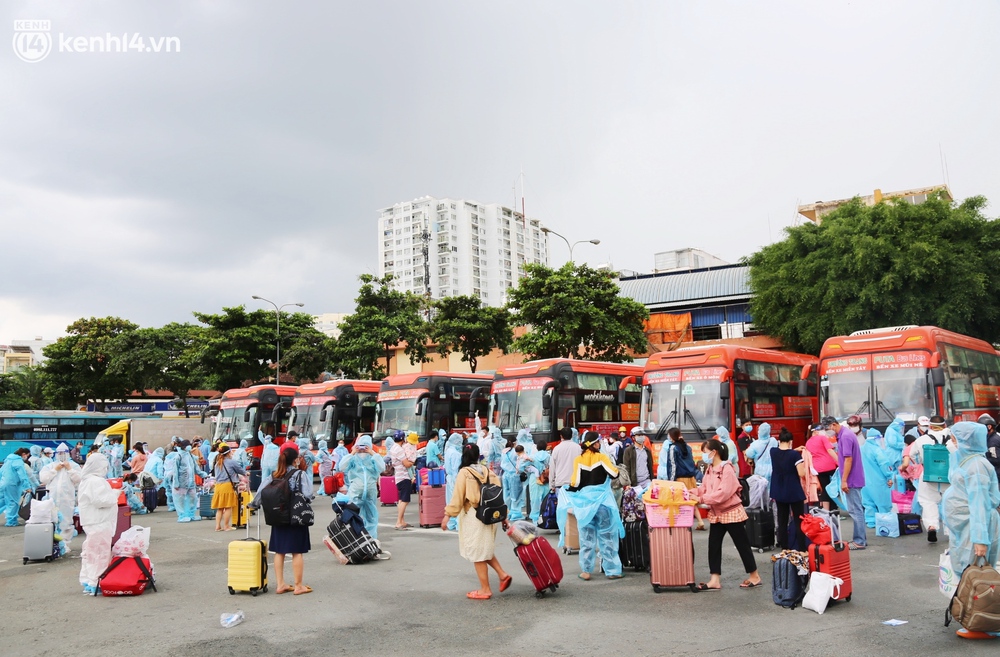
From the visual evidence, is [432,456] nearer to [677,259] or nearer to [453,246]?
[677,259]

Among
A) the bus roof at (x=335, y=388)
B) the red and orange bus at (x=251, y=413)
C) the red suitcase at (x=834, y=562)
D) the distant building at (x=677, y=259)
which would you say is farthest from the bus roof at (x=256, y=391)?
the distant building at (x=677, y=259)

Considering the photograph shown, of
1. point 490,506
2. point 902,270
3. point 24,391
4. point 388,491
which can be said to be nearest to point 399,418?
point 388,491

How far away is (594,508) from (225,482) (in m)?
8.51

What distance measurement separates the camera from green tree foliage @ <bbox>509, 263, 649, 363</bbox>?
109 ft

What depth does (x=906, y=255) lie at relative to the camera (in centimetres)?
2870

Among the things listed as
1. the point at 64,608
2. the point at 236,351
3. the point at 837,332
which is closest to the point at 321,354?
the point at 236,351

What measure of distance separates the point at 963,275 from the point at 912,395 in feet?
46.3

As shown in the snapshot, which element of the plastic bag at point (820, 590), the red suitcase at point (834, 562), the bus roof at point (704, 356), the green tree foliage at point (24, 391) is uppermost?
the green tree foliage at point (24, 391)

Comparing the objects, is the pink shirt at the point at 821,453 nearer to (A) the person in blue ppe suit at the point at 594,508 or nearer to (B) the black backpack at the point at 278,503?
(A) the person in blue ppe suit at the point at 594,508

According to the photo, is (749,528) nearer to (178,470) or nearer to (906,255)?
(178,470)

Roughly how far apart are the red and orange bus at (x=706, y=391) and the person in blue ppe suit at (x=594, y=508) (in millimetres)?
8881

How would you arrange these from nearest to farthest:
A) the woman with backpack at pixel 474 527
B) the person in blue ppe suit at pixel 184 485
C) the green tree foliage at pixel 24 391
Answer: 1. the woman with backpack at pixel 474 527
2. the person in blue ppe suit at pixel 184 485
3. the green tree foliage at pixel 24 391

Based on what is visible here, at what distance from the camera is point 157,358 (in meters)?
50.8

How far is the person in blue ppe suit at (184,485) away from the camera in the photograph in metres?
16.9
